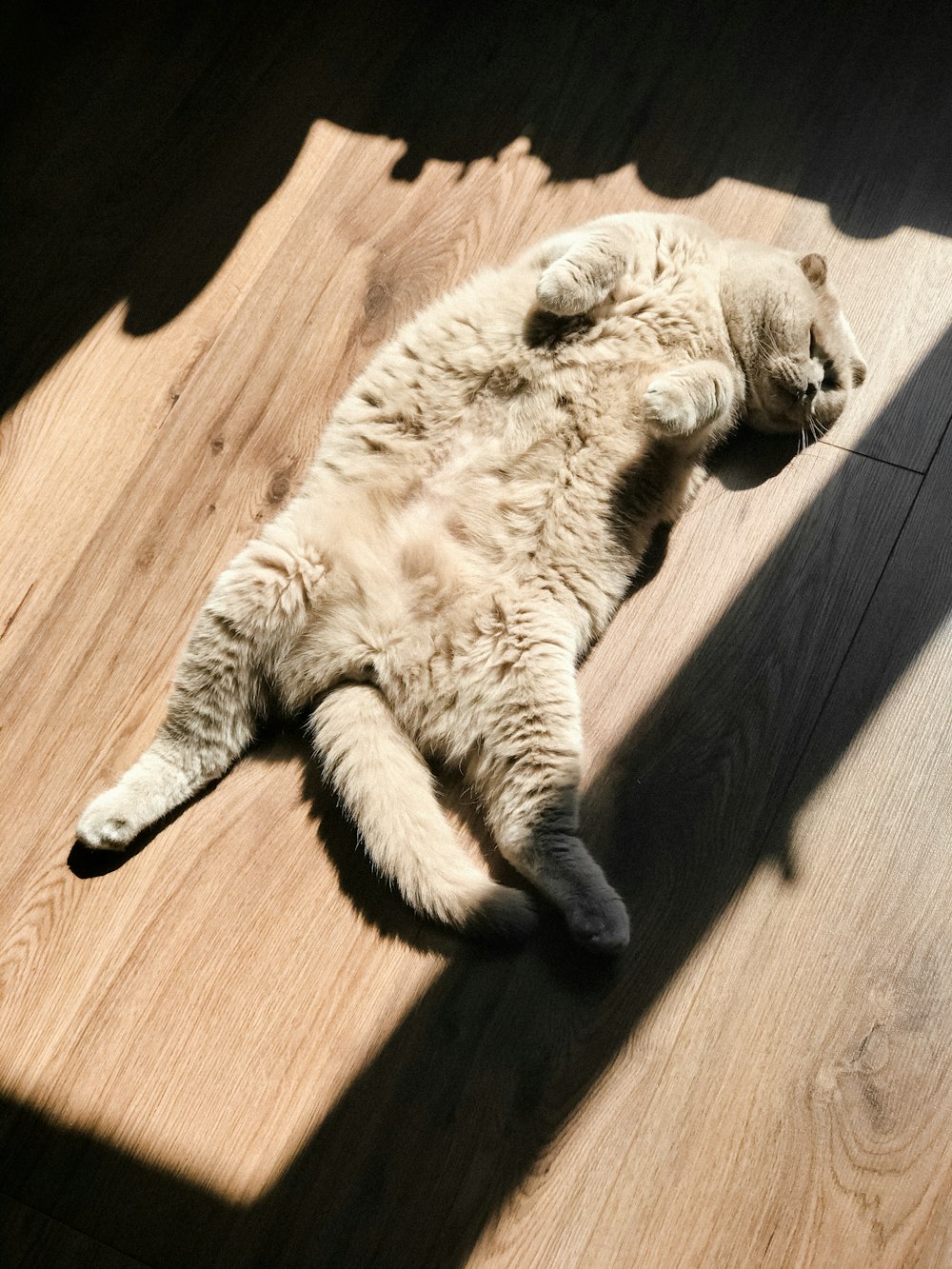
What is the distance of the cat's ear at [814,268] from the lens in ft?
5.59

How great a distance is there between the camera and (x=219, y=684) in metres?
1.54

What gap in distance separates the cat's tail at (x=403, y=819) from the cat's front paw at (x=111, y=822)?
1.07ft

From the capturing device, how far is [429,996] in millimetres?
1533

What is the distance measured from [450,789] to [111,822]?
1.88 feet

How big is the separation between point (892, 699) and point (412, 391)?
103 centimetres

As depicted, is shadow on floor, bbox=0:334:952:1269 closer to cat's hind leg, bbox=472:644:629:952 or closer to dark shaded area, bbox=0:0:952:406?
cat's hind leg, bbox=472:644:629:952

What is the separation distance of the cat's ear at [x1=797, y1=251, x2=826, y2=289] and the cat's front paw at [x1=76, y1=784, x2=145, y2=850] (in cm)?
154

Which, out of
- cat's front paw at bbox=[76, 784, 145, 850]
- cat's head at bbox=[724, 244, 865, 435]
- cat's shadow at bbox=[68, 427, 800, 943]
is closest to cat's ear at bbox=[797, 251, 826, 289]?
cat's head at bbox=[724, 244, 865, 435]

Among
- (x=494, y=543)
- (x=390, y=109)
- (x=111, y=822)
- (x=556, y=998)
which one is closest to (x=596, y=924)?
(x=556, y=998)

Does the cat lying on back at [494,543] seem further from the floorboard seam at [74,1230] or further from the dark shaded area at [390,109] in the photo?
the floorboard seam at [74,1230]

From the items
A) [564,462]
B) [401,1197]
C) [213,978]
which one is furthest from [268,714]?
[401,1197]

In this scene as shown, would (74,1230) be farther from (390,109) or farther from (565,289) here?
(390,109)

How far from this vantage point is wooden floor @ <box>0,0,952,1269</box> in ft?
4.76

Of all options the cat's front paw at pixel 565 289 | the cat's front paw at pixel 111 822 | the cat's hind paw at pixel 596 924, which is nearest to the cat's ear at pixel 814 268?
the cat's front paw at pixel 565 289
